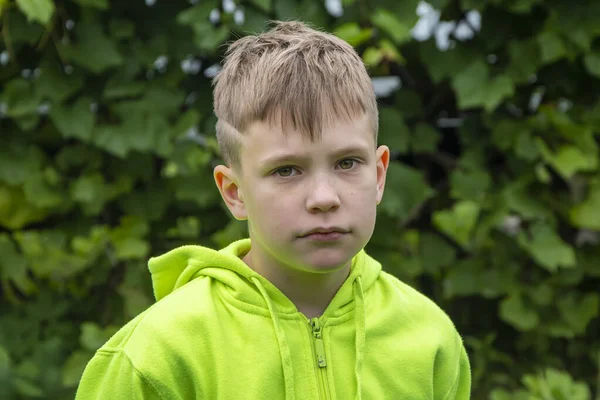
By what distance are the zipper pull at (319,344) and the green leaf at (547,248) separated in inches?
56.6

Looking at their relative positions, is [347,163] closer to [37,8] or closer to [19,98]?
[37,8]

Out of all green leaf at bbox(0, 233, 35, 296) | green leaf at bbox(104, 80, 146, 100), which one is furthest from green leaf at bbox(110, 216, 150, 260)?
green leaf at bbox(104, 80, 146, 100)

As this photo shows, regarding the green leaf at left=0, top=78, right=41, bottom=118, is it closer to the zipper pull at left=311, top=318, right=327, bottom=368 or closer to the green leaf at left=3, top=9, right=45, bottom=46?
the green leaf at left=3, top=9, right=45, bottom=46

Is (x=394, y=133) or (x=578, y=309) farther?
(x=578, y=309)

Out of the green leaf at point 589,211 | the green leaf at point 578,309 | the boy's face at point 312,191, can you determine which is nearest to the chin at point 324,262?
the boy's face at point 312,191

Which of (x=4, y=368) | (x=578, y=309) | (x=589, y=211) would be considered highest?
(x=589, y=211)

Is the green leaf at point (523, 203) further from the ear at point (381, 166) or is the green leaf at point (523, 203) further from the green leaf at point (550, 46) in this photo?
the ear at point (381, 166)

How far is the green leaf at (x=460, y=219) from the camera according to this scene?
3020 millimetres

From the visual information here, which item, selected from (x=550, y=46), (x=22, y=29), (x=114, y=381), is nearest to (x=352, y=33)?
(x=550, y=46)

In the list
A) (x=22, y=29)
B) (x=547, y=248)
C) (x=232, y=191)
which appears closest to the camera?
(x=232, y=191)

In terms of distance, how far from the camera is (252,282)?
5.70 ft

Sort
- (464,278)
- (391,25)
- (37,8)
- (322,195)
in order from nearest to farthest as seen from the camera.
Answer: (322,195)
(37,8)
(391,25)
(464,278)

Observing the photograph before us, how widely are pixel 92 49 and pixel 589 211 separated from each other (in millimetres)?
1692

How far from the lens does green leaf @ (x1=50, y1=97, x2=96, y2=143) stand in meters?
2.88
